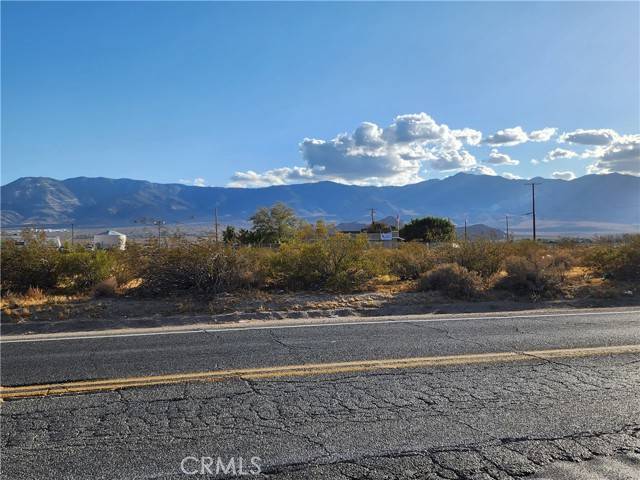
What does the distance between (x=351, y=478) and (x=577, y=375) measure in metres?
3.53

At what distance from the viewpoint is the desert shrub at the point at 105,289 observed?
43.5 feet

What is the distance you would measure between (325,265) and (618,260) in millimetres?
9567

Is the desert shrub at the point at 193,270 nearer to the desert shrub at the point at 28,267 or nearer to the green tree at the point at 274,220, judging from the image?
the desert shrub at the point at 28,267

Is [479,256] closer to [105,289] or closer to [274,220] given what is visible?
[105,289]

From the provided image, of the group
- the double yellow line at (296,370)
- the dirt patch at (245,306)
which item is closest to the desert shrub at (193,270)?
the dirt patch at (245,306)

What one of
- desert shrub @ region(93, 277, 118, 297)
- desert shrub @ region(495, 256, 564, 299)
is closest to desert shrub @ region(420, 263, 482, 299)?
desert shrub @ region(495, 256, 564, 299)

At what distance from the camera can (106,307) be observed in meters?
11.7

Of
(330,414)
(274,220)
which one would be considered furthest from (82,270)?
(274,220)

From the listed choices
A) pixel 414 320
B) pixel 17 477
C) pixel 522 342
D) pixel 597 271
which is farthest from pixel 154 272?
pixel 597 271

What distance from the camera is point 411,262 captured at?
54.6 feet

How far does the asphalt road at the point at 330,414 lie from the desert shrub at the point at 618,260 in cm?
1034

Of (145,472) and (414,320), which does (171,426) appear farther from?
(414,320)

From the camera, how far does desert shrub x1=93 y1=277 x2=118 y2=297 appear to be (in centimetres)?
1325

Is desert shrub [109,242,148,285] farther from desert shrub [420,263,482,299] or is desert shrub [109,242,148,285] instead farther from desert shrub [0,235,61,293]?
desert shrub [420,263,482,299]
